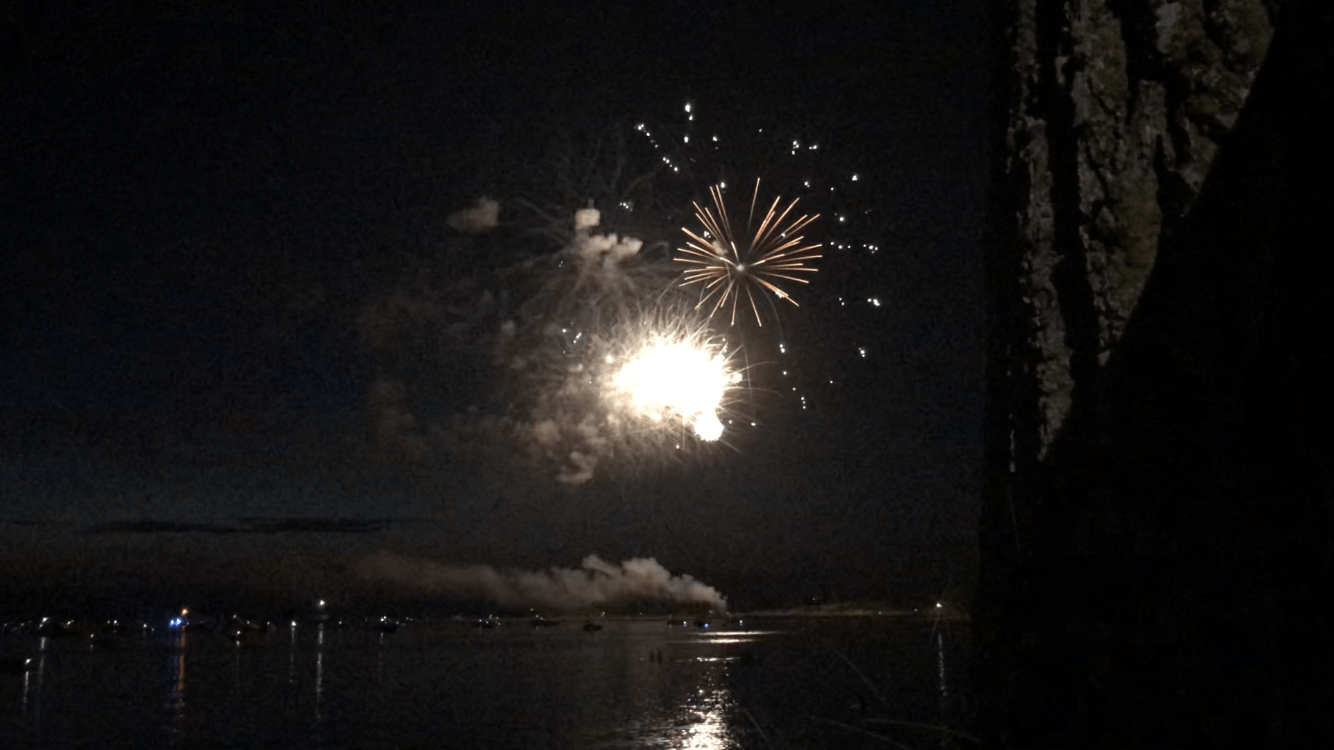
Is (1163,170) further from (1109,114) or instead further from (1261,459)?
(1261,459)

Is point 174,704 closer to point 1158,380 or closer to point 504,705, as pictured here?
point 504,705

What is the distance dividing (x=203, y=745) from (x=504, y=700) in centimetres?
2071

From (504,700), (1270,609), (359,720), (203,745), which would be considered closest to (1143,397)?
(1270,609)

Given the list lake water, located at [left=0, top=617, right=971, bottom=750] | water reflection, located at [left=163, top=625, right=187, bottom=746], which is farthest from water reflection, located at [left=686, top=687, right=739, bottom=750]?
water reflection, located at [left=163, top=625, right=187, bottom=746]

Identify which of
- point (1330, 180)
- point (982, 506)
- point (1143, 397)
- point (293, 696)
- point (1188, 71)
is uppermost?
point (1188, 71)

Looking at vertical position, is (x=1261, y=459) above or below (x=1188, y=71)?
below

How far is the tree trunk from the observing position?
399 centimetres

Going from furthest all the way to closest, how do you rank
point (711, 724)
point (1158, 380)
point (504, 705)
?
point (504, 705) → point (711, 724) → point (1158, 380)

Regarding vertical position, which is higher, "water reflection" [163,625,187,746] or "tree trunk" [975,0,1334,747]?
"tree trunk" [975,0,1334,747]

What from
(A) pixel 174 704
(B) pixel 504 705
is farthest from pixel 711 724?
(A) pixel 174 704

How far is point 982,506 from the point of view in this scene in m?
5.37

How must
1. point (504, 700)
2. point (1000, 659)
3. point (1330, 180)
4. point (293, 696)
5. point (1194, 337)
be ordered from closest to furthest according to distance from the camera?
point (1330, 180), point (1194, 337), point (1000, 659), point (504, 700), point (293, 696)

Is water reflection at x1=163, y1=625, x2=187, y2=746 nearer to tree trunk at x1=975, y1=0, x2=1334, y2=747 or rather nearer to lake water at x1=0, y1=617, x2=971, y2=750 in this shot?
lake water at x1=0, y1=617, x2=971, y2=750

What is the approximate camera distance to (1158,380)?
14.6ft
